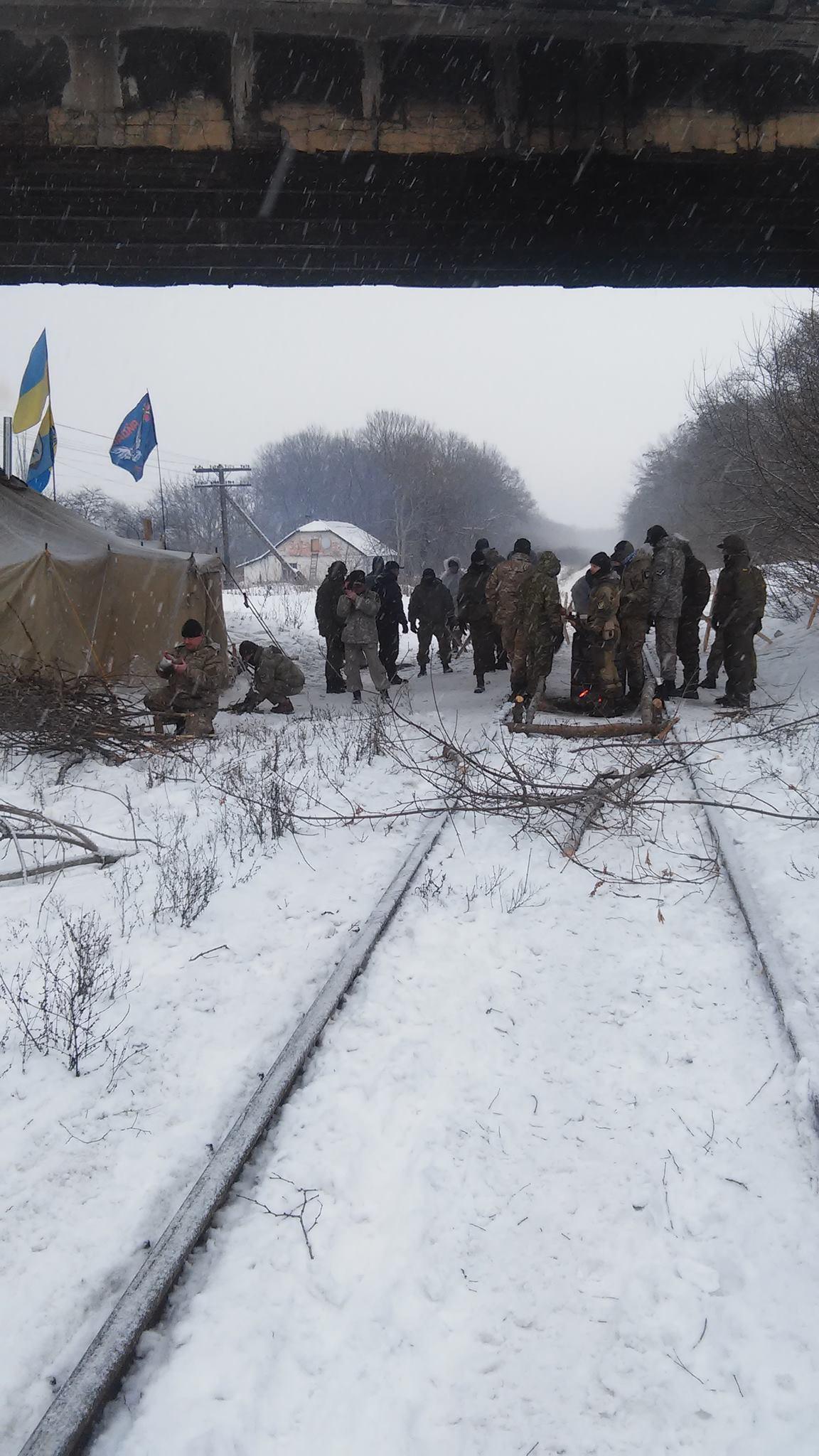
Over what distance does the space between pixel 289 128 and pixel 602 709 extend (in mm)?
6408

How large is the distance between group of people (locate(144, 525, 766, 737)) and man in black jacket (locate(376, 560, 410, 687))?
51.4 inches

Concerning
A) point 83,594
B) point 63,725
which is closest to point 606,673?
point 63,725

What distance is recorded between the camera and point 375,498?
84.5m

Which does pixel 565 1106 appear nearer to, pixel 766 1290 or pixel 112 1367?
pixel 766 1290

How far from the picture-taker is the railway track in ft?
6.05

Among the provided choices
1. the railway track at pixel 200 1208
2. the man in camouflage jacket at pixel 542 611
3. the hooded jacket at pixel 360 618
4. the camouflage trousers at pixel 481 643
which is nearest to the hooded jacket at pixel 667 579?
the man in camouflage jacket at pixel 542 611

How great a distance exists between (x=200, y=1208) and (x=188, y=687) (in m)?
7.37

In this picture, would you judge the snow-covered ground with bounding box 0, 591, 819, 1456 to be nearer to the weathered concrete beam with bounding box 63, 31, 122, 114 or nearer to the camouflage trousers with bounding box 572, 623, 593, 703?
the camouflage trousers with bounding box 572, 623, 593, 703

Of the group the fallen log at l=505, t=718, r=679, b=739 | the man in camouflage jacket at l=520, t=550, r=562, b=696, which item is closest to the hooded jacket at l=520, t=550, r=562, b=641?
the man in camouflage jacket at l=520, t=550, r=562, b=696

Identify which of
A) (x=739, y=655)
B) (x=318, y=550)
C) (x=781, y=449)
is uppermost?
(x=318, y=550)

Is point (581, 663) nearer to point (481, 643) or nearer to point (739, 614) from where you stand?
point (739, 614)

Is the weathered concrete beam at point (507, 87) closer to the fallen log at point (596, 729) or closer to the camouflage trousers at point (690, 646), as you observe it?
the fallen log at point (596, 729)

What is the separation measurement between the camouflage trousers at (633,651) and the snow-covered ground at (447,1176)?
16.4 feet

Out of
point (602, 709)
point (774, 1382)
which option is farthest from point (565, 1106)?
point (602, 709)
